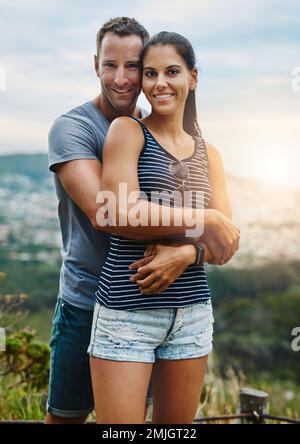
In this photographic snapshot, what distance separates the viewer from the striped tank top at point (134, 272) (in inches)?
67.9

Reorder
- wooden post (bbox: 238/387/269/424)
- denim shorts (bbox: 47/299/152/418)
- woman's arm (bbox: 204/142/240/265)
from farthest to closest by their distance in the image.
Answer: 1. wooden post (bbox: 238/387/269/424)
2. denim shorts (bbox: 47/299/152/418)
3. woman's arm (bbox: 204/142/240/265)

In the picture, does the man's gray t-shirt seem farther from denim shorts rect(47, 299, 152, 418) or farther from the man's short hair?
the man's short hair

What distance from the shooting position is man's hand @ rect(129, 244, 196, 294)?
1708mm

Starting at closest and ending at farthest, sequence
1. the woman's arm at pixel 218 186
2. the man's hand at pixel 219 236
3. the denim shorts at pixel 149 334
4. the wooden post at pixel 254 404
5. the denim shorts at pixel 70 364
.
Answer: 1. the denim shorts at pixel 149 334
2. the man's hand at pixel 219 236
3. the woman's arm at pixel 218 186
4. the denim shorts at pixel 70 364
5. the wooden post at pixel 254 404

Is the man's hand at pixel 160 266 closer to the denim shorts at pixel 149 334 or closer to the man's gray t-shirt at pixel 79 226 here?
the denim shorts at pixel 149 334

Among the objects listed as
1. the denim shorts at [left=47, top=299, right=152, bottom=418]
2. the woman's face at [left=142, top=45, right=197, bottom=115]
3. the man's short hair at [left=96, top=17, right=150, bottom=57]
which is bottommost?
the denim shorts at [left=47, top=299, right=152, bottom=418]

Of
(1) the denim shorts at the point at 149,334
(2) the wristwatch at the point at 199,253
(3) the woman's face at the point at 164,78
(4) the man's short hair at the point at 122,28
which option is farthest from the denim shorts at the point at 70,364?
(4) the man's short hair at the point at 122,28

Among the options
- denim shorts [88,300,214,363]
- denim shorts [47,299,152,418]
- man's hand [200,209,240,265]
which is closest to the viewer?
denim shorts [88,300,214,363]

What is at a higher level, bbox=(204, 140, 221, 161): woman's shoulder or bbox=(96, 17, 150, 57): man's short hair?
bbox=(96, 17, 150, 57): man's short hair

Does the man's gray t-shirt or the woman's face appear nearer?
the woman's face

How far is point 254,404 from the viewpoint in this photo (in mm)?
3184

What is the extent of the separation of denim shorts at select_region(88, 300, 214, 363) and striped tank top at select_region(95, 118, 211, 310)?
0.02m

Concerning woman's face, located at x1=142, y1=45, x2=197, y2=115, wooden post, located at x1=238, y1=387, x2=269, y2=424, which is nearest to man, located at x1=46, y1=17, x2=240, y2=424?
woman's face, located at x1=142, y1=45, x2=197, y2=115

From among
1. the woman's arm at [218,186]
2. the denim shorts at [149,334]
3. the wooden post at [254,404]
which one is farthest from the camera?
the wooden post at [254,404]
